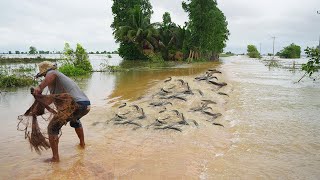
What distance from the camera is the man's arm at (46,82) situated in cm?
502

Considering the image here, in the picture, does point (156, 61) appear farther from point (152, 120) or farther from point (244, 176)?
point (244, 176)

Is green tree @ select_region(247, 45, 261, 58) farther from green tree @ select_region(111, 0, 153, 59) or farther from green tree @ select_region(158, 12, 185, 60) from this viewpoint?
green tree @ select_region(158, 12, 185, 60)

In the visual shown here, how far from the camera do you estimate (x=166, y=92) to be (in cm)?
1064

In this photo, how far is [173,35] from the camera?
139 ft

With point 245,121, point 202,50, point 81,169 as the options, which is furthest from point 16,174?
point 202,50

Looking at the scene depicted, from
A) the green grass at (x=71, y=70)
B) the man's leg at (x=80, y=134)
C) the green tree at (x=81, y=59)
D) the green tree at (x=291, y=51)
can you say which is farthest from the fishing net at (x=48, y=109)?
the green tree at (x=291, y=51)

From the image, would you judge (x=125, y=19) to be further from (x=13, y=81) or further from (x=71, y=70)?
(x=13, y=81)

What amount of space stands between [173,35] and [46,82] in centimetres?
3794

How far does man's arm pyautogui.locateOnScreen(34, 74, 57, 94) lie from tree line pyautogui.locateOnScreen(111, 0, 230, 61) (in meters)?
34.4

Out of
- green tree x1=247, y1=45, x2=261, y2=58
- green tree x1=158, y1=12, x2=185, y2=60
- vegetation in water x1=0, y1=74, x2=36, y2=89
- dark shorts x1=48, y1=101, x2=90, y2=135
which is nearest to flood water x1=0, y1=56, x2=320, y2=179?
dark shorts x1=48, y1=101, x2=90, y2=135

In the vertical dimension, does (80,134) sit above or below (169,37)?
below

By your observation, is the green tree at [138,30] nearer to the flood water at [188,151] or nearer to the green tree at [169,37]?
the green tree at [169,37]

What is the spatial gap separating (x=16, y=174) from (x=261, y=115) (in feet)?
19.9

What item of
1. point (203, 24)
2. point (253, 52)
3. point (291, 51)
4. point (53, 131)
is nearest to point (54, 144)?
point (53, 131)
